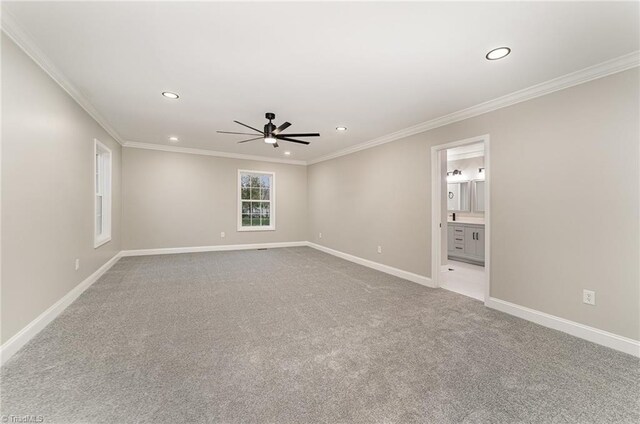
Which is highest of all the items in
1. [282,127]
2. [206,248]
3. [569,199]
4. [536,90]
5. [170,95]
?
[170,95]

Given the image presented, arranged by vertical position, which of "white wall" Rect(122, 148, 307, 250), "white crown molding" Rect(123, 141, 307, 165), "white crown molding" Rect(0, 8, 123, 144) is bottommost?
"white wall" Rect(122, 148, 307, 250)

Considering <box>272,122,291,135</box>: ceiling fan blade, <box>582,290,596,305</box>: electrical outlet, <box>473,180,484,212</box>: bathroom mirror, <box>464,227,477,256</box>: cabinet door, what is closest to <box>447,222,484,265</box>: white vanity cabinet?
<box>464,227,477,256</box>: cabinet door

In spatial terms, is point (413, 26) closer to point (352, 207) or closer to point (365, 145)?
point (365, 145)

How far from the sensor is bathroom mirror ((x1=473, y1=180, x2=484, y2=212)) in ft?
19.8

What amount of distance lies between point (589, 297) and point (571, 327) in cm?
34

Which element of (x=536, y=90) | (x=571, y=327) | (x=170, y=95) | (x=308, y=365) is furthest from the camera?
(x=170, y=95)

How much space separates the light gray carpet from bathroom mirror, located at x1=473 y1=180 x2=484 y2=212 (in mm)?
3422

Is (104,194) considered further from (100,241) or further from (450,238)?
(450,238)

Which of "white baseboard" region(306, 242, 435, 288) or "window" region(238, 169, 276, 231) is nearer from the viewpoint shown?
"white baseboard" region(306, 242, 435, 288)

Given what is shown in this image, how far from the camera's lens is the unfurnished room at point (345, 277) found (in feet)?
5.72

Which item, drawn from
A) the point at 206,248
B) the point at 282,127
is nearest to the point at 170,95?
the point at 282,127

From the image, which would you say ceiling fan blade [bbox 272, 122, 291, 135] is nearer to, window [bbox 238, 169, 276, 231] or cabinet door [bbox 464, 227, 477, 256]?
window [bbox 238, 169, 276, 231]

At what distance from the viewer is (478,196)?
611 centimetres

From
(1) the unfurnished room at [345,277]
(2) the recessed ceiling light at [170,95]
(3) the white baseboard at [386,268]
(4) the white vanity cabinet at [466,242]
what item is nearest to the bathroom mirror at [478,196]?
(4) the white vanity cabinet at [466,242]
